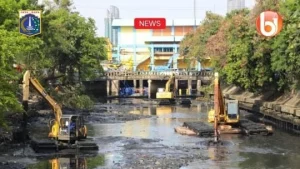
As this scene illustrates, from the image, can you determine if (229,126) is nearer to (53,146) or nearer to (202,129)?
(202,129)

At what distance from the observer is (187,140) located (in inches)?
1722

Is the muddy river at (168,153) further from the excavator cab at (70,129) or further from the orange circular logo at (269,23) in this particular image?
the orange circular logo at (269,23)

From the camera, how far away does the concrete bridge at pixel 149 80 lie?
115562 mm

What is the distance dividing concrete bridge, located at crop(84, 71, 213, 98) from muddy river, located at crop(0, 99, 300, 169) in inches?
2507

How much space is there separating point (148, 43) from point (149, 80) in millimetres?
39048

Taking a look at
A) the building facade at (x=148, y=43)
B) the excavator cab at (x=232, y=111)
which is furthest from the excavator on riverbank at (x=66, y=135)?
the building facade at (x=148, y=43)

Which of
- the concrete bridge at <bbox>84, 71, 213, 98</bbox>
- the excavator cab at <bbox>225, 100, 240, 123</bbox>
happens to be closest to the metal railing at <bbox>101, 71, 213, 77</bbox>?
the concrete bridge at <bbox>84, 71, 213, 98</bbox>

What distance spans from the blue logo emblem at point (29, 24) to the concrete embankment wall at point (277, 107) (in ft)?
75.5

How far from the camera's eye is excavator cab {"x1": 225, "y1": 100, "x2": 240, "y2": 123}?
4789 centimetres

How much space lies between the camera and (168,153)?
120 feet

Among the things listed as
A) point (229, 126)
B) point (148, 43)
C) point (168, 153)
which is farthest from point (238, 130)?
point (148, 43)

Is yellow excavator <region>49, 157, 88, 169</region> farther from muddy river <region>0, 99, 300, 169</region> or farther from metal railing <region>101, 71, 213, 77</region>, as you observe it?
metal railing <region>101, 71, 213, 77</region>

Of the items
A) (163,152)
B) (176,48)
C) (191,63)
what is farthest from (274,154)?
(176,48)

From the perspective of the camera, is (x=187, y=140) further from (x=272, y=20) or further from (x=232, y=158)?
(x=272, y=20)
